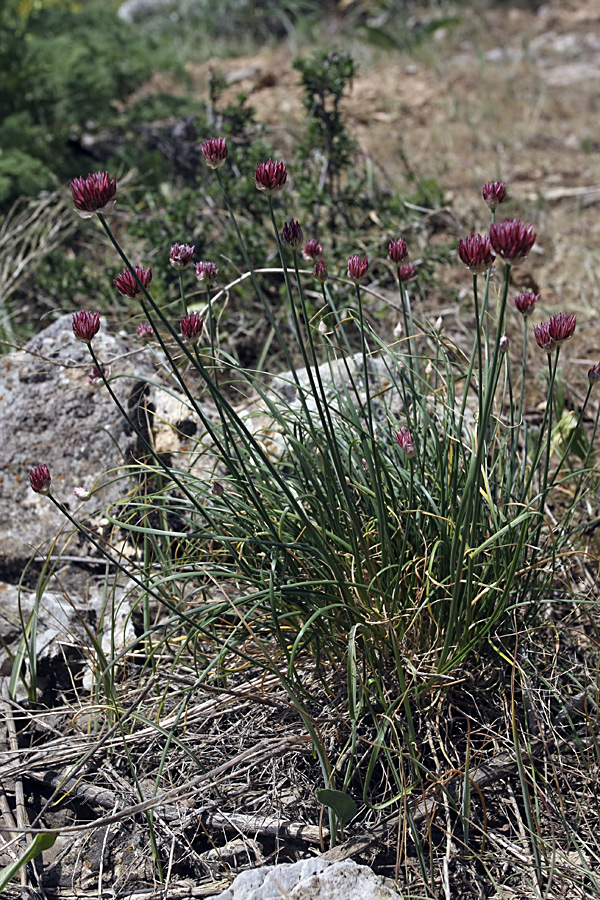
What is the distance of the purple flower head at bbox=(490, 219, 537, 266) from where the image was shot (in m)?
1.24

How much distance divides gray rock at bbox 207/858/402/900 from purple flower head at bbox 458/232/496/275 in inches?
46.9

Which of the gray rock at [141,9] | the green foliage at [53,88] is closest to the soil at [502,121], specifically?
the green foliage at [53,88]

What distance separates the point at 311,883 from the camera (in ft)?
4.80

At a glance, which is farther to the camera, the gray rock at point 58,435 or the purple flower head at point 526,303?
the gray rock at point 58,435

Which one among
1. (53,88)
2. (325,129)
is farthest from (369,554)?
(53,88)

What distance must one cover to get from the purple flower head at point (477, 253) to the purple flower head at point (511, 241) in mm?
109

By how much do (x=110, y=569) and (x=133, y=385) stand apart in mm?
630

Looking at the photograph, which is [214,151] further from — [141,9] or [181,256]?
[141,9]

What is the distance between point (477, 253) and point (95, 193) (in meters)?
0.70

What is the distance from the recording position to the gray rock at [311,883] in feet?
4.74

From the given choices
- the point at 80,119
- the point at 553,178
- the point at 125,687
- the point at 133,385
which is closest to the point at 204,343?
the point at 133,385

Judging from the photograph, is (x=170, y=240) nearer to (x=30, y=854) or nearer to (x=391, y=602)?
(x=391, y=602)

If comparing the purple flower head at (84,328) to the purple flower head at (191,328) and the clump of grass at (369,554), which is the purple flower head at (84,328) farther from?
the purple flower head at (191,328)

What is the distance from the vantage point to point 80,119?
15.1 feet
